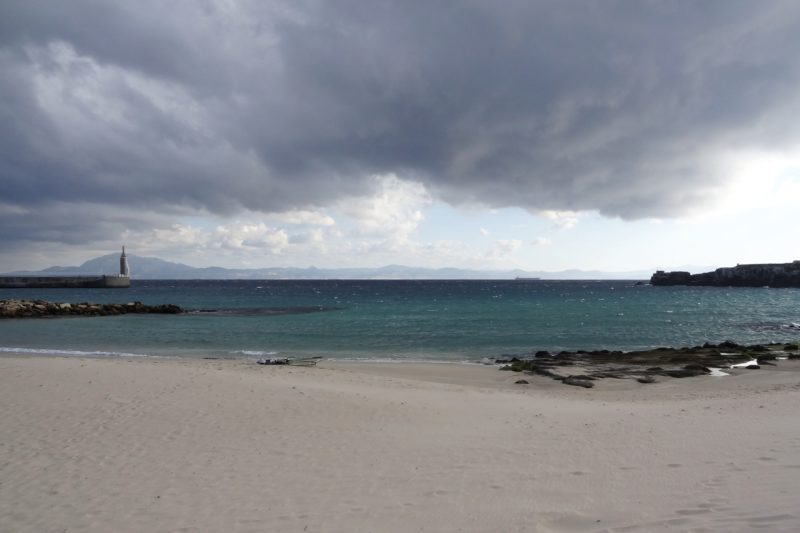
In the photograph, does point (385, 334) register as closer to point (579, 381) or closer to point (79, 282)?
point (579, 381)

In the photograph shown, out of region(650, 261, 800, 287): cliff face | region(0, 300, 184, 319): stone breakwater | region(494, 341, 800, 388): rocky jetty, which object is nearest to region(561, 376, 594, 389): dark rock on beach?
region(494, 341, 800, 388): rocky jetty

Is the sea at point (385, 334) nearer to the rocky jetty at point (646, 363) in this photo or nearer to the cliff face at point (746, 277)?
the rocky jetty at point (646, 363)

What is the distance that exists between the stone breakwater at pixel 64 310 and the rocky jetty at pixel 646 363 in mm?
47537

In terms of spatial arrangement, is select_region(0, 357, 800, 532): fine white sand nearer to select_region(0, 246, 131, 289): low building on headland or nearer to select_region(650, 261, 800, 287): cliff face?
select_region(0, 246, 131, 289): low building on headland

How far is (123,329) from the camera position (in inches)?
1518

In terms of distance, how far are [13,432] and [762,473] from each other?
13484 millimetres

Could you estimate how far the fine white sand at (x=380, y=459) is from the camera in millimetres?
5938

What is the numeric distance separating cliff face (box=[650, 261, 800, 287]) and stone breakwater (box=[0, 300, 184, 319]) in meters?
154

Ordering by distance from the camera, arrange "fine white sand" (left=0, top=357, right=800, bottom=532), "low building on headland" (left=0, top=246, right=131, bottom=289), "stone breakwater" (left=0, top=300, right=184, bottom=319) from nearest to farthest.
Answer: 1. "fine white sand" (left=0, top=357, right=800, bottom=532)
2. "stone breakwater" (left=0, top=300, right=184, bottom=319)
3. "low building on headland" (left=0, top=246, right=131, bottom=289)

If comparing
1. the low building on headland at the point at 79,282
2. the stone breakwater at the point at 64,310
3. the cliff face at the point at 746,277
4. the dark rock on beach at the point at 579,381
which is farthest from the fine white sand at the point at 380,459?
the cliff face at the point at 746,277

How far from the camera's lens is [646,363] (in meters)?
22.3

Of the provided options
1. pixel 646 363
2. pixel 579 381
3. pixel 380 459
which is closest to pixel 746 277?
pixel 646 363

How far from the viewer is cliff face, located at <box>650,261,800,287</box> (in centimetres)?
13200

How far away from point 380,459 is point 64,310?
59.3 meters
